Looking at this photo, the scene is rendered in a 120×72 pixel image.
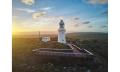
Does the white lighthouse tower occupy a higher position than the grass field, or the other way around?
the white lighthouse tower

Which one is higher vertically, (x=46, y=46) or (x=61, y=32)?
(x=61, y=32)

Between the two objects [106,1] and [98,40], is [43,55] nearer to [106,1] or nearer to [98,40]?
[98,40]

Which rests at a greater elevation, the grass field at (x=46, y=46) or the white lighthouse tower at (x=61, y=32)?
the white lighthouse tower at (x=61, y=32)
